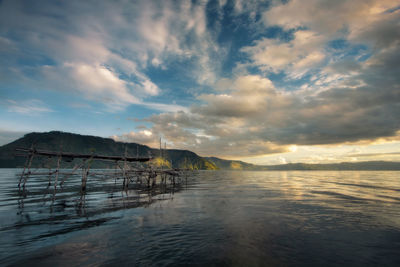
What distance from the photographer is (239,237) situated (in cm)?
1182

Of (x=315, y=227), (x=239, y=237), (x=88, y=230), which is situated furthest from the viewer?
(x=315, y=227)

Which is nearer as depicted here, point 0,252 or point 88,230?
point 0,252

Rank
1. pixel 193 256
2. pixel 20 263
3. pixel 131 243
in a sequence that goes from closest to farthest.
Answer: pixel 20 263
pixel 193 256
pixel 131 243

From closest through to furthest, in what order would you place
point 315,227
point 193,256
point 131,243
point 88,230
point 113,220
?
1. point 193,256
2. point 131,243
3. point 88,230
4. point 315,227
5. point 113,220

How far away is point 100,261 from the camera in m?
8.72

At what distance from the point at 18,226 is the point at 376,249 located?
2502 centimetres

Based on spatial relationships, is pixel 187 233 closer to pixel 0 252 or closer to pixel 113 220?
pixel 113 220

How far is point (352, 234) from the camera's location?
40.7 feet

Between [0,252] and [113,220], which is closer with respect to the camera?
[0,252]

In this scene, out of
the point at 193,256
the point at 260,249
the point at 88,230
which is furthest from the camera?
the point at 88,230

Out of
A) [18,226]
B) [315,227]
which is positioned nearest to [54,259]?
[18,226]

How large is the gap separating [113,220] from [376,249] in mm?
18843

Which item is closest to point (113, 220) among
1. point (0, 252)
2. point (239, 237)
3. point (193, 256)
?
point (0, 252)

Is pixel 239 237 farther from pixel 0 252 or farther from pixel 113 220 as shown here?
pixel 0 252
